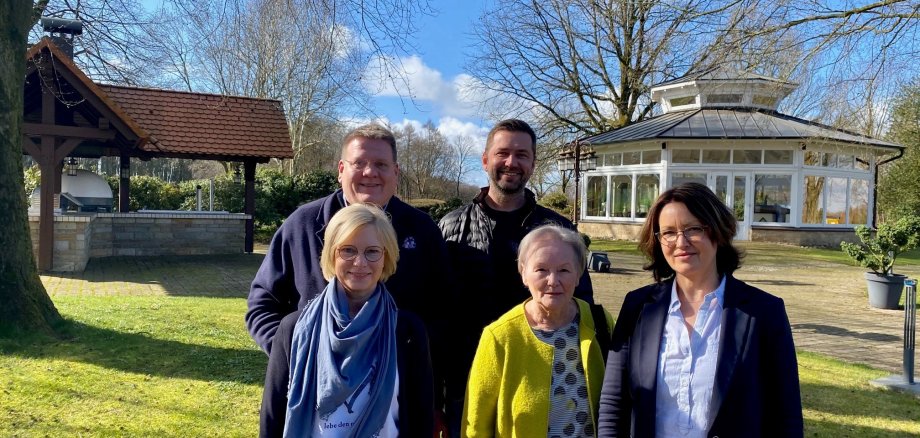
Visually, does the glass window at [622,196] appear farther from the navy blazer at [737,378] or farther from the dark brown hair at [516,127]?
the navy blazer at [737,378]

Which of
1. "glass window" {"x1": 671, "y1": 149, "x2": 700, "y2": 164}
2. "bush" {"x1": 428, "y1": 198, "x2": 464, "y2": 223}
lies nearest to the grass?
"bush" {"x1": 428, "y1": 198, "x2": 464, "y2": 223}

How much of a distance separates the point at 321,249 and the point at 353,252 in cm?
34

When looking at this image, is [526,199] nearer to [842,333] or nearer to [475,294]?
[475,294]

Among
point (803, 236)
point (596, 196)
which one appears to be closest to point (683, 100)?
point (596, 196)

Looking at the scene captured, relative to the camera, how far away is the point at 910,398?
514 cm

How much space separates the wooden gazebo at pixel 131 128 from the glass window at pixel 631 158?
13197 millimetres

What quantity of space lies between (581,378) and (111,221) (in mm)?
14479

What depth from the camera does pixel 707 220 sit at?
200 cm

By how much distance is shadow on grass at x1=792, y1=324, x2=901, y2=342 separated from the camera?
774 cm

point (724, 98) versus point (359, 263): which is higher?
point (724, 98)

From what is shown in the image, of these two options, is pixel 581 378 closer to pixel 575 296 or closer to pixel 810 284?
pixel 575 296

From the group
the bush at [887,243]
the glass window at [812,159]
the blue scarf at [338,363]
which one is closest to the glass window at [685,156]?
the glass window at [812,159]

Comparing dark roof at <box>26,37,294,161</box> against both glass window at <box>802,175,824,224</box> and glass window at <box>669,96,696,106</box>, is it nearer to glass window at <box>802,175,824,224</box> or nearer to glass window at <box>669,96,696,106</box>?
glass window at <box>669,96,696,106</box>

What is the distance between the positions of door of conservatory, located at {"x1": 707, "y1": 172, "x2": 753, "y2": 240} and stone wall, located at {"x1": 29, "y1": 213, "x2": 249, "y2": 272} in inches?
626
